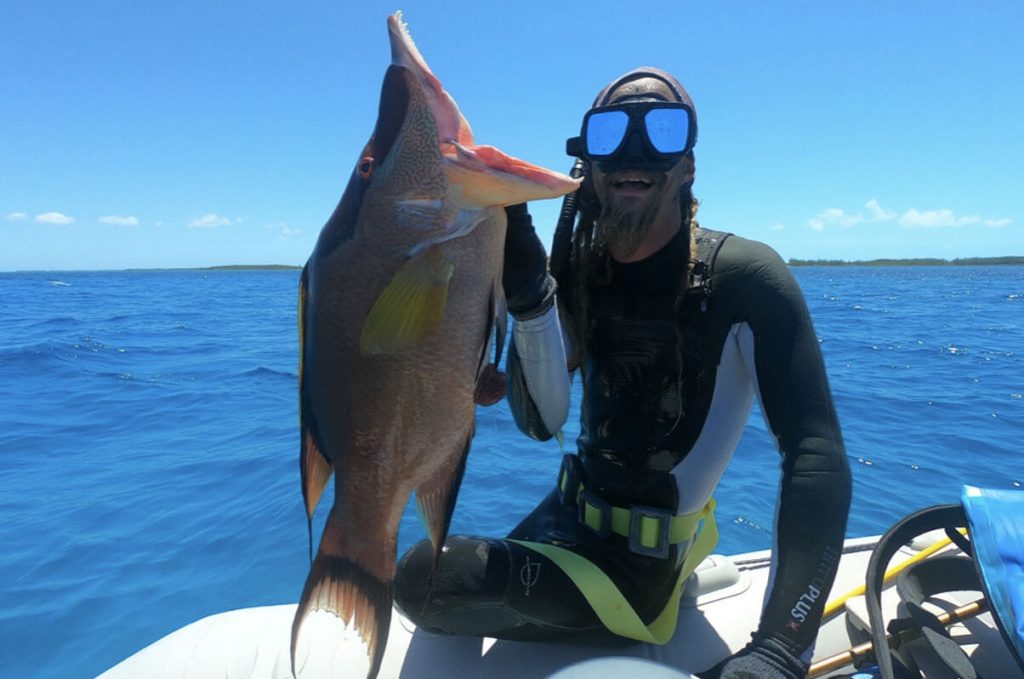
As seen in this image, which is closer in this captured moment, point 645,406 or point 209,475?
point 645,406

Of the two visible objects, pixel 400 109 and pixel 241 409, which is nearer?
pixel 400 109

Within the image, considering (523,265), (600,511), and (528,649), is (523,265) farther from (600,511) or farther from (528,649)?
(528,649)

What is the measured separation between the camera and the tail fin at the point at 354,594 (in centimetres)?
144

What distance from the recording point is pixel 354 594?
4.76 ft

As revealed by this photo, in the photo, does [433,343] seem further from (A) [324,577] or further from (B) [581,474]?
(B) [581,474]

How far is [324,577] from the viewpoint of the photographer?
1443mm

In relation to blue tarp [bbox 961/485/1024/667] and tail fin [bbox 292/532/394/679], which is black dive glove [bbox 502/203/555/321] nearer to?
tail fin [bbox 292/532/394/679]

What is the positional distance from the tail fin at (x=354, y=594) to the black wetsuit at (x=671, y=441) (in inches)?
23.2

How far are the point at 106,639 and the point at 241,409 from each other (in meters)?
5.72

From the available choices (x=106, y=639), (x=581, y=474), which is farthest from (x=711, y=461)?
(x=106, y=639)

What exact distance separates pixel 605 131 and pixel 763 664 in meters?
1.81

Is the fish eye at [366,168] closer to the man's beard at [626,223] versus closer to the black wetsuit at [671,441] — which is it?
the black wetsuit at [671,441]

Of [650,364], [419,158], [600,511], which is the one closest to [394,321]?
[419,158]

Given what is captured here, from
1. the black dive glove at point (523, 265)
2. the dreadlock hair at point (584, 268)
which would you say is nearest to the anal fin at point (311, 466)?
the black dive glove at point (523, 265)
